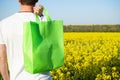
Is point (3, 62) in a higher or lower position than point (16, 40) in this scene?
lower

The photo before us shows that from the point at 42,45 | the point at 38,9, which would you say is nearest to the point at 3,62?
the point at 42,45

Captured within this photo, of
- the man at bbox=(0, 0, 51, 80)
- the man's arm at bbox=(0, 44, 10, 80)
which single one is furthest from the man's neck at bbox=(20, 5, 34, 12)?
the man's arm at bbox=(0, 44, 10, 80)

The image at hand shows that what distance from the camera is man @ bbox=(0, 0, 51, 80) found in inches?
106

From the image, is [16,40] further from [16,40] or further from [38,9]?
[38,9]

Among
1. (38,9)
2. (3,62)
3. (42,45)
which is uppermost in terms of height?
(38,9)

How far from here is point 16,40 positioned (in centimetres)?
271

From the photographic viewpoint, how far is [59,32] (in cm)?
273

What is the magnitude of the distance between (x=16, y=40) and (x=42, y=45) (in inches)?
6.7

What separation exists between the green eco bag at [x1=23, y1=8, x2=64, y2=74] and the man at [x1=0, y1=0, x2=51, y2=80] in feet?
0.19

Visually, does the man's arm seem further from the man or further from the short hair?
the short hair

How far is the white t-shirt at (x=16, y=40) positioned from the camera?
2.69m

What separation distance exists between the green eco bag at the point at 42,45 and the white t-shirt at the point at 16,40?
0.18 ft

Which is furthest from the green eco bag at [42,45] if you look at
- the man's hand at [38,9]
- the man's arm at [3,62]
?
the man's arm at [3,62]

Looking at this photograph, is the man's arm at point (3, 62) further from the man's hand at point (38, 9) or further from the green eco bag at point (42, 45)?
the man's hand at point (38, 9)
